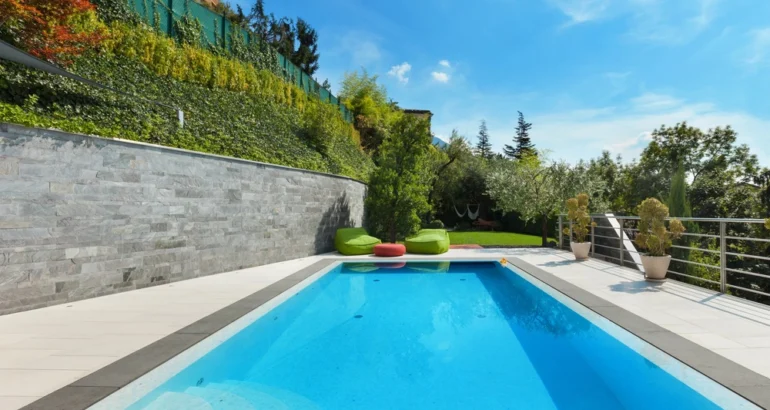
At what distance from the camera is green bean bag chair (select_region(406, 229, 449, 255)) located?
12.3 meters

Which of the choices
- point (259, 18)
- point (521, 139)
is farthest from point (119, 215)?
point (521, 139)

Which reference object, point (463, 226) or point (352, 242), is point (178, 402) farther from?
point (463, 226)

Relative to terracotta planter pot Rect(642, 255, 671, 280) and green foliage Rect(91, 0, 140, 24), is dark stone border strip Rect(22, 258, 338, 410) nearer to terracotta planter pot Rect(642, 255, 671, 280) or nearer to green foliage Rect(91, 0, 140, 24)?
terracotta planter pot Rect(642, 255, 671, 280)

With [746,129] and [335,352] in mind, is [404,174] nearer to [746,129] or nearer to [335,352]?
[335,352]

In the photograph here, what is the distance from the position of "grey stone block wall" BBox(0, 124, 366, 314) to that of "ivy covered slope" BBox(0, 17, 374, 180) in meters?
0.55

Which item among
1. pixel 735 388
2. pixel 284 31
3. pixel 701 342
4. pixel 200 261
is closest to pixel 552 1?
pixel 701 342

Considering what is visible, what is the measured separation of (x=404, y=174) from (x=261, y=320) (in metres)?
9.09

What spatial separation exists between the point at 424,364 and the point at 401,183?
959 cm

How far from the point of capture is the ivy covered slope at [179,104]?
6246mm

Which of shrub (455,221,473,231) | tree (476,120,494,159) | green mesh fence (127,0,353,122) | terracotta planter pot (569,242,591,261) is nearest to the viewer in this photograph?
terracotta planter pot (569,242,591,261)

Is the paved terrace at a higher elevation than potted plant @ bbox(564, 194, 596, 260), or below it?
below

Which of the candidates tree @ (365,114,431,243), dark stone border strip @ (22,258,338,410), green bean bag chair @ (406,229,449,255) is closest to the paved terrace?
dark stone border strip @ (22,258,338,410)

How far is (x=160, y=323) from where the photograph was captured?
452 cm

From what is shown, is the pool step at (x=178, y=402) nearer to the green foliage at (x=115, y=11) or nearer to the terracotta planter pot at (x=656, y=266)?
the terracotta planter pot at (x=656, y=266)
